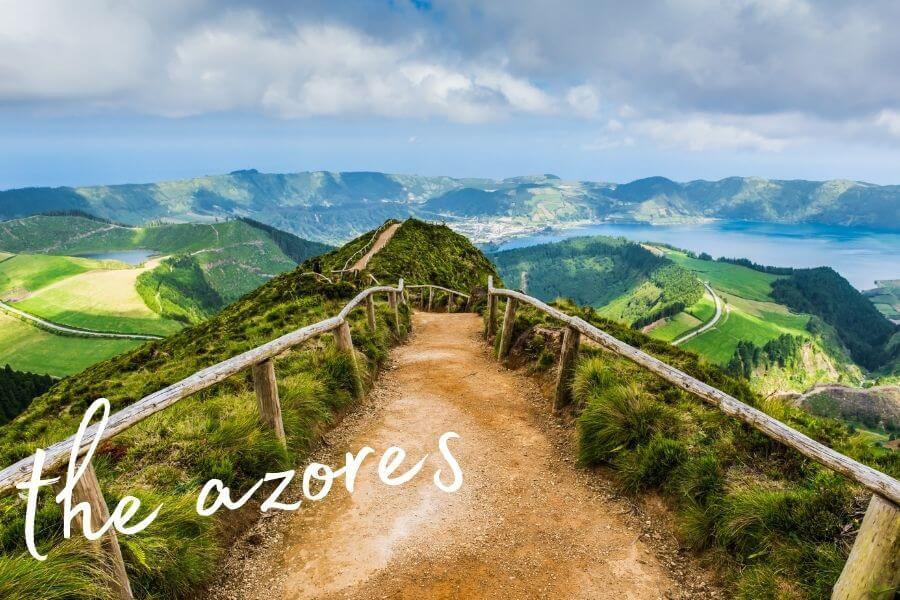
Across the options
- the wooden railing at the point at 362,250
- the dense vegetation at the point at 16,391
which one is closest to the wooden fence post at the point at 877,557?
the wooden railing at the point at 362,250

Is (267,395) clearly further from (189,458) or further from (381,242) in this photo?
(381,242)

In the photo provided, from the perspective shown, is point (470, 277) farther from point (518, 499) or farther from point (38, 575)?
point (38, 575)

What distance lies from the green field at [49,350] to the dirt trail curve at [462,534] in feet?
481

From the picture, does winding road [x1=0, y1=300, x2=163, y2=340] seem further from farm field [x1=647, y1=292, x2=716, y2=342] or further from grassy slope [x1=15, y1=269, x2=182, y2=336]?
farm field [x1=647, y1=292, x2=716, y2=342]

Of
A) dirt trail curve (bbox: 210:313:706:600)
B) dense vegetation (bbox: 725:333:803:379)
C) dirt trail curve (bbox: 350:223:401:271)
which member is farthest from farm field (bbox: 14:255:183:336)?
dense vegetation (bbox: 725:333:803:379)

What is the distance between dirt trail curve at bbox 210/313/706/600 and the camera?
4.64 metres

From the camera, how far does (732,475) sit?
5.04m

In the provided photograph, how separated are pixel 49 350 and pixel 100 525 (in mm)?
172476

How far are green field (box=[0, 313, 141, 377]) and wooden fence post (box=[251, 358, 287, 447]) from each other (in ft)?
479

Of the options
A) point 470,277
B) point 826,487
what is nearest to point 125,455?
point 826,487

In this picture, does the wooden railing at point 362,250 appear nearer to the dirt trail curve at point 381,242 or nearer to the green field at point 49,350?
the dirt trail curve at point 381,242

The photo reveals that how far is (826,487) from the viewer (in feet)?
14.5

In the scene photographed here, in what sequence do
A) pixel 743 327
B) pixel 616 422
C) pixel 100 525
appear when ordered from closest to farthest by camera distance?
pixel 100 525
pixel 616 422
pixel 743 327

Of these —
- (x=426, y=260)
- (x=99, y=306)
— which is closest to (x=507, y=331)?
(x=426, y=260)
